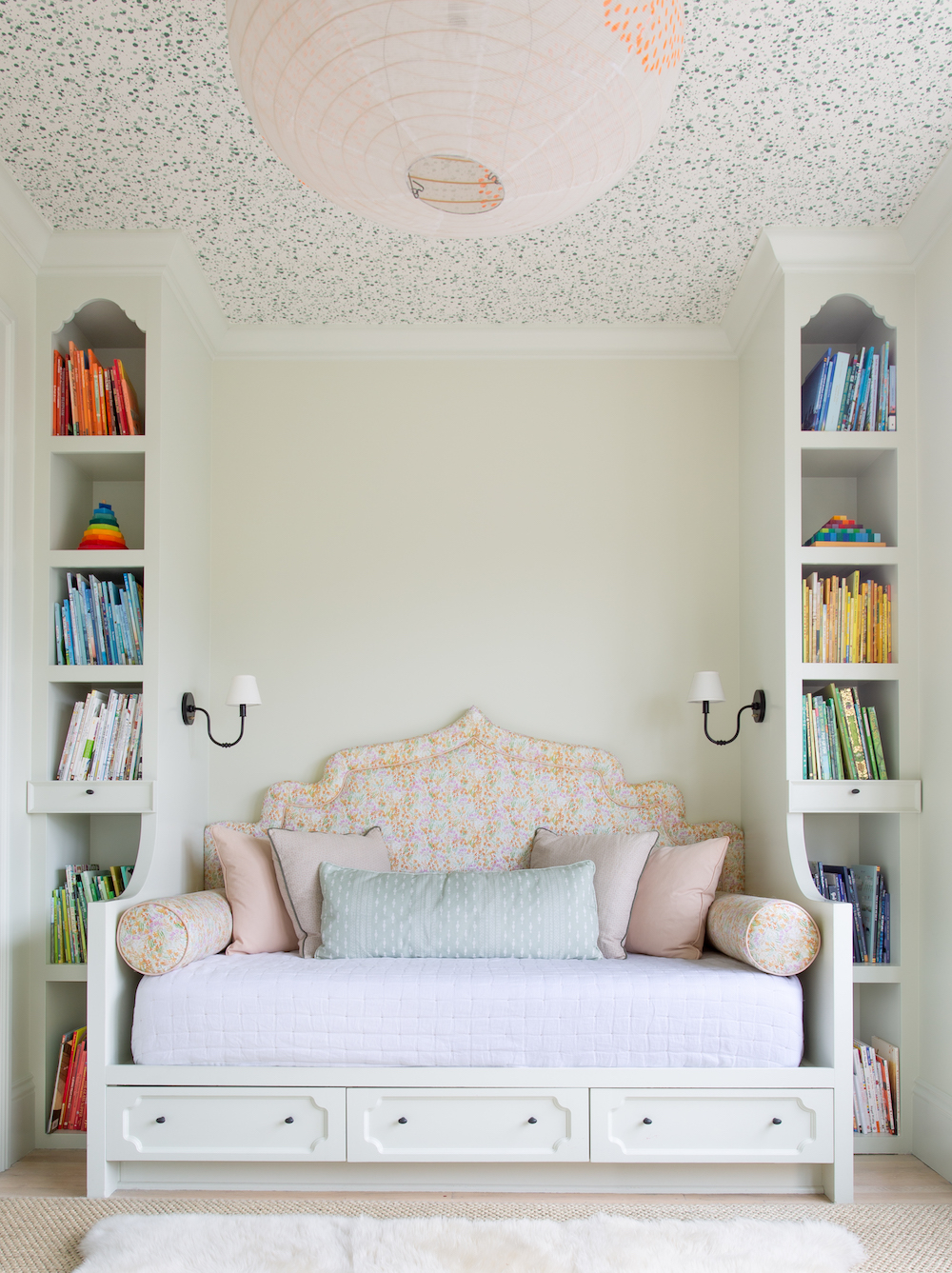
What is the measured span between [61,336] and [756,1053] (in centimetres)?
294

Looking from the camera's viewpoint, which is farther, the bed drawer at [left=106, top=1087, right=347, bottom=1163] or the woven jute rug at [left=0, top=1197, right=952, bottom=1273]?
the bed drawer at [left=106, top=1087, right=347, bottom=1163]

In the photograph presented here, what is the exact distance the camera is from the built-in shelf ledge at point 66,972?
2754mm

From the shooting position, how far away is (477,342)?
343cm

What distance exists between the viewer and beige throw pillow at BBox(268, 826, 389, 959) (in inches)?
111

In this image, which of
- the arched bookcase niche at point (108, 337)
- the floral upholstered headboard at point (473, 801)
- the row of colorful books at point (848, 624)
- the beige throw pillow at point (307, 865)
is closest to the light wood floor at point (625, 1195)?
the beige throw pillow at point (307, 865)

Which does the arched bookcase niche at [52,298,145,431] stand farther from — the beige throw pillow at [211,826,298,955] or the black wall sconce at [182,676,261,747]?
the beige throw pillow at [211,826,298,955]

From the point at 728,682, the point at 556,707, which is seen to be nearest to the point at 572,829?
the point at 556,707

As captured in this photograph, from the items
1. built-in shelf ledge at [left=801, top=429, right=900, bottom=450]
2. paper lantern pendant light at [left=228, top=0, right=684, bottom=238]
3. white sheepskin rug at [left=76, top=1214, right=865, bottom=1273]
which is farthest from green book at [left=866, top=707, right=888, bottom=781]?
paper lantern pendant light at [left=228, top=0, right=684, bottom=238]

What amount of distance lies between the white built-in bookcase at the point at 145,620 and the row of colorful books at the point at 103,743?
0.04 meters

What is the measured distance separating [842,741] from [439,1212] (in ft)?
5.59

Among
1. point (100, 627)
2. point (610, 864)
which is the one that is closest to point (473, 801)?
point (610, 864)

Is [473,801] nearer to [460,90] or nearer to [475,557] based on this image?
[475,557]

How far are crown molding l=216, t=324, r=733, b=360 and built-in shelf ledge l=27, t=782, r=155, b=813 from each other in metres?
1.64

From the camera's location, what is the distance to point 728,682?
Result: 3328 millimetres
